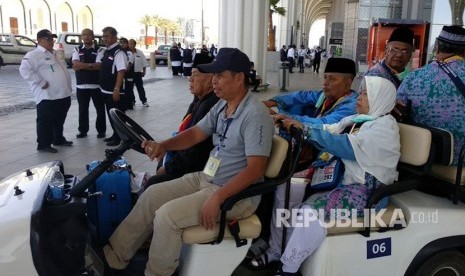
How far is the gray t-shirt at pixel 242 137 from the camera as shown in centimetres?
223

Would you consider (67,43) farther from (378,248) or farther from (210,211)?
(378,248)

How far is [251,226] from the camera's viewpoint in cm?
228

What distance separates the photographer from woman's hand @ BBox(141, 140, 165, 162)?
91.6 inches

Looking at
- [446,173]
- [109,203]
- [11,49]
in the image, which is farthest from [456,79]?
[11,49]

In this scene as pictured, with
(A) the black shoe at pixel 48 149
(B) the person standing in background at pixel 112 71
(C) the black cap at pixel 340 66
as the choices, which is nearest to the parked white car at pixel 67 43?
(B) the person standing in background at pixel 112 71

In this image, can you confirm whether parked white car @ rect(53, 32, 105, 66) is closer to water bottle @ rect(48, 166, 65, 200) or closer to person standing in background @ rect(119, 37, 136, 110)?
person standing in background @ rect(119, 37, 136, 110)

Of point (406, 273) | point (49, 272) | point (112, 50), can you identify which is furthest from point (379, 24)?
point (49, 272)

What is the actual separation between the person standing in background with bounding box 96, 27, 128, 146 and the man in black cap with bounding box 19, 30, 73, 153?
62 cm

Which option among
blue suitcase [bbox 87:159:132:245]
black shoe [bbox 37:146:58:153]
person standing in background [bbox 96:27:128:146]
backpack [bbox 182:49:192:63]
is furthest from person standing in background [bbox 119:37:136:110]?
backpack [bbox 182:49:192:63]

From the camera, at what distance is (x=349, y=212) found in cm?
237

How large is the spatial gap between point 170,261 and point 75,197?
59cm

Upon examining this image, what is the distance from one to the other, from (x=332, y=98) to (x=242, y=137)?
1134mm

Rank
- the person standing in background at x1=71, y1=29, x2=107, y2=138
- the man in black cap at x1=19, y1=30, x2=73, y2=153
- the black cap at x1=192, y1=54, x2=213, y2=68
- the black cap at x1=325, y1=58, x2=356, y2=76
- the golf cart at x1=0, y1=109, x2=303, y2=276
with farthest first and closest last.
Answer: the person standing in background at x1=71, y1=29, x2=107, y2=138 < the man in black cap at x1=19, y1=30, x2=73, y2=153 < the black cap at x1=192, y1=54, x2=213, y2=68 < the black cap at x1=325, y1=58, x2=356, y2=76 < the golf cart at x1=0, y1=109, x2=303, y2=276

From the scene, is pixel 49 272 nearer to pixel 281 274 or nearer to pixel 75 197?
pixel 75 197
